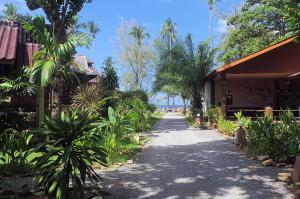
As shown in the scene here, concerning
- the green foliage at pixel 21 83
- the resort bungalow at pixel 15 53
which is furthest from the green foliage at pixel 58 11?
the green foliage at pixel 21 83

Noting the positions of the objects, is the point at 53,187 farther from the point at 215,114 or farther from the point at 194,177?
the point at 215,114

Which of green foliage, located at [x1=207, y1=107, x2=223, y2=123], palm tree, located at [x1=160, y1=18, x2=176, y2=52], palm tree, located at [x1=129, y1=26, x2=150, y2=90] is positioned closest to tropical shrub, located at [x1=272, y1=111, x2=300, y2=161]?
green foliage, located at [x1=207, y1=107, x2=223, y2=123]

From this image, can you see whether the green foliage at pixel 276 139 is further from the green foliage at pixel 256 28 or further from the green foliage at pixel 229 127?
the green foliage at pixel 256 28

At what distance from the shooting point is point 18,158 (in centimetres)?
887

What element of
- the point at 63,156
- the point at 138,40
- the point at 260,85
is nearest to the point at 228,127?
the point at 260,85

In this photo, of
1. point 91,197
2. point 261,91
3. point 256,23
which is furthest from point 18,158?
point 256,23

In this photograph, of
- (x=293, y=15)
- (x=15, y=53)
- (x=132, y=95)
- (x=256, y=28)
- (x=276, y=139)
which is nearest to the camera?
(x=293, y=15)

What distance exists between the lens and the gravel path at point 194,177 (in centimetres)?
707

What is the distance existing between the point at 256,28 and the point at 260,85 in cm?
572

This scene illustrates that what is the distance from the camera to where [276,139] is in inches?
410

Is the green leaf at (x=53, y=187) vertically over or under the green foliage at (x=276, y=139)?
under

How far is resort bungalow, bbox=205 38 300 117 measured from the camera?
22.6 m

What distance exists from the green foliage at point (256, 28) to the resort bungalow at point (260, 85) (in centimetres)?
329

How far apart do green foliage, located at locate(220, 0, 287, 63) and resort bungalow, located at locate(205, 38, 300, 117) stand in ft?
10.8
